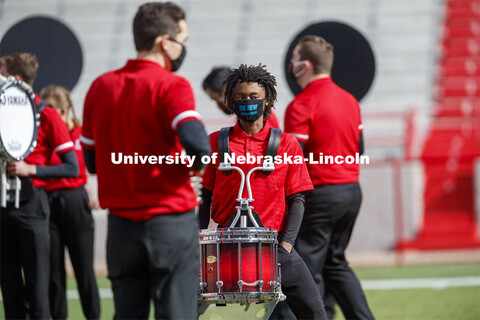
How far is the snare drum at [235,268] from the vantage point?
3.61m

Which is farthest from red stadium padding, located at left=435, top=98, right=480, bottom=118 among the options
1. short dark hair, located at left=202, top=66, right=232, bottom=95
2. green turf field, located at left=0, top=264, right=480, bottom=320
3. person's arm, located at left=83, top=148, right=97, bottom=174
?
person's arm, located at left=83, top=148, right=97, bottom=174

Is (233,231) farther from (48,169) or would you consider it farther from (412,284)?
(412,284)

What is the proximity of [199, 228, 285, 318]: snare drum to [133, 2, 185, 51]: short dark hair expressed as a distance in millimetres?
874

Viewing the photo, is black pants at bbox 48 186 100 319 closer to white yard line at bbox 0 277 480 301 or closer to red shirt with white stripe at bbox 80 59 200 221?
white yard line at bbox 0 277 480 301

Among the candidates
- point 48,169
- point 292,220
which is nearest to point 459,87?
point 48,169

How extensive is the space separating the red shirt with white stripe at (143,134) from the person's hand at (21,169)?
1.70 m

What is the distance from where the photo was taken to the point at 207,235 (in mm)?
3652

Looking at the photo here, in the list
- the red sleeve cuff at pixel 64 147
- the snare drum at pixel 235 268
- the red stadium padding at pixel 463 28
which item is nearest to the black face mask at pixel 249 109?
the snare drum at pixel 235 268

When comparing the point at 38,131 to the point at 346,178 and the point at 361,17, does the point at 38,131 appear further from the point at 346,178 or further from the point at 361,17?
the point at 361,17

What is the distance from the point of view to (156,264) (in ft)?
10.6

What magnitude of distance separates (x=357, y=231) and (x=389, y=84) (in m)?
5.39

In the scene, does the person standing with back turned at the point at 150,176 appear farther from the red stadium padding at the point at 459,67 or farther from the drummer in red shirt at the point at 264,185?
the red stadium padding at the point at 459,67

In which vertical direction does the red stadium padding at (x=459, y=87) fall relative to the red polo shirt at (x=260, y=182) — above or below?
above

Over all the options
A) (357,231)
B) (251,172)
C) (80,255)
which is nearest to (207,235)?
(251,172)
